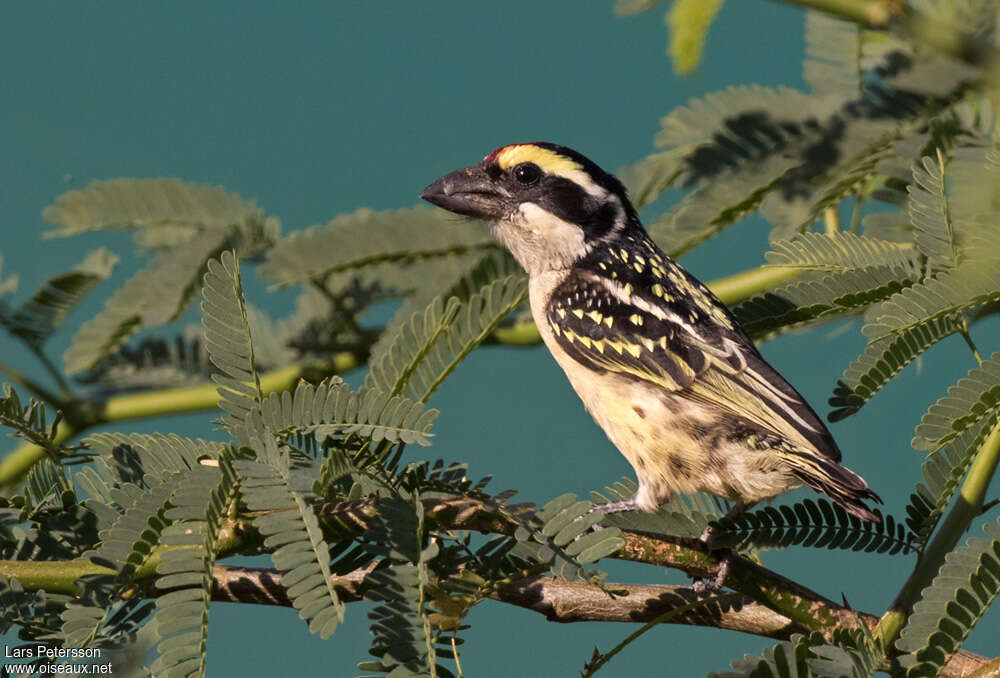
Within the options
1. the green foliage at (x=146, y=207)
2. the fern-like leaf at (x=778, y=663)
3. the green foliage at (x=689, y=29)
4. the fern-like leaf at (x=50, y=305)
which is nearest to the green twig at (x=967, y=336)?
the fern-like leaf at (x=778, y=663)

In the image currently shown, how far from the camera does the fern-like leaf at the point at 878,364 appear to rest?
88.7 inches

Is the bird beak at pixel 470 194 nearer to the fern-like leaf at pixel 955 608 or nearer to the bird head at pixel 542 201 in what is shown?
the bird head at pixel 542 201

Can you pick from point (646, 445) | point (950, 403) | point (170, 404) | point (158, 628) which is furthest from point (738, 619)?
point (170, 404)

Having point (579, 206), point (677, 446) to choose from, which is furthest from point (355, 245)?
point (677, 446)

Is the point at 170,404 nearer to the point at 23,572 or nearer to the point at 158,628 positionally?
the point at 23,572

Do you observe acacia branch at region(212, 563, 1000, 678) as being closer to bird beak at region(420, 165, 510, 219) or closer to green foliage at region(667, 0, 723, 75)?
green foliage at region(667, 0, 723, 75)

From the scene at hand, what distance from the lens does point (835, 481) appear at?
2.33 metres

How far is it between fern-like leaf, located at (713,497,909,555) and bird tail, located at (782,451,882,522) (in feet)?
0.13

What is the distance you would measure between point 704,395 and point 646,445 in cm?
19

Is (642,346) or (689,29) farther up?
(689,29)

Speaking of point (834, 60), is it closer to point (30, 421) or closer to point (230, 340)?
point (230, 340)

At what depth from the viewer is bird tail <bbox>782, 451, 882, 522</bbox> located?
7.38 ft

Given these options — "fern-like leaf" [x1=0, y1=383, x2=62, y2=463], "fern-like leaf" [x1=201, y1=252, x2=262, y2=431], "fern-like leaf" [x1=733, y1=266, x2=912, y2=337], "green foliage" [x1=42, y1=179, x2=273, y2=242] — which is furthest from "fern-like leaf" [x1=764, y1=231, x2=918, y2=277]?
"green foliage" [x1=42, y1=179, x2=273, y2=242]

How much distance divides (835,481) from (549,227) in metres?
1.46
